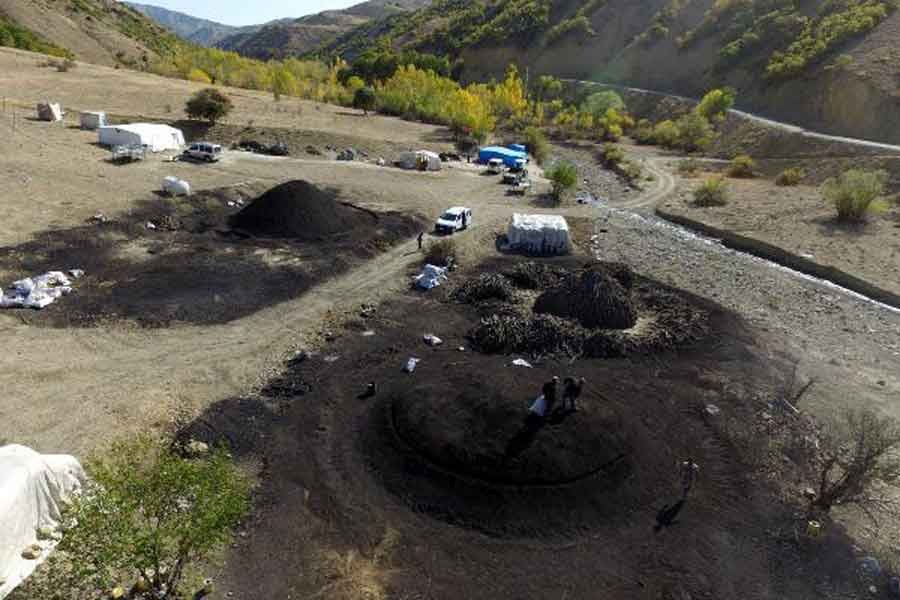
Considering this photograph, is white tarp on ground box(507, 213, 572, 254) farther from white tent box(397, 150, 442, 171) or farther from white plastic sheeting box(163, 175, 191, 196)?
white plastic sheeting box(163, 175, 191, 196)

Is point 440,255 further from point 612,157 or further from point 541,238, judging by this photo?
point 612,157

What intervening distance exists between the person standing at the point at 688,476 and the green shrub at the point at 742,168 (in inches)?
1701

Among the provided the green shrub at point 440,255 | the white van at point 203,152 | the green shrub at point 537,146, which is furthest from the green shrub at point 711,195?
the white van at point 203,152

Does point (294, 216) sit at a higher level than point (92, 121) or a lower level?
lower

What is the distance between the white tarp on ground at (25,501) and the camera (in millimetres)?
11305

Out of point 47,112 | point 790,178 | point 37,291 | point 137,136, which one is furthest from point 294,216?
point 790,178

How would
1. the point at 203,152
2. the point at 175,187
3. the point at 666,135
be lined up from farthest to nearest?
the point at 666,135 < the point at 203,152 < the point at 175,187

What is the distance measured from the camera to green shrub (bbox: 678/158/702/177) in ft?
180

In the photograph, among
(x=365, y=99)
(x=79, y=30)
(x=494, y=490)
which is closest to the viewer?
(x=494, y=490)

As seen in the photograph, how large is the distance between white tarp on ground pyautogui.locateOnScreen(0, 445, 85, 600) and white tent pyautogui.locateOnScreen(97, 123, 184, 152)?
3676cm

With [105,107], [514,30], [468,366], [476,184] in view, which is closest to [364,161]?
[476,184]

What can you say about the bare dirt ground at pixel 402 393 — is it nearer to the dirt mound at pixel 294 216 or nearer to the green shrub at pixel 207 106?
the dirt mound at pixel 294 216

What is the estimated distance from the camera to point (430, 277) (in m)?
27.8

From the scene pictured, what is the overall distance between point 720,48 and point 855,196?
189 feet
